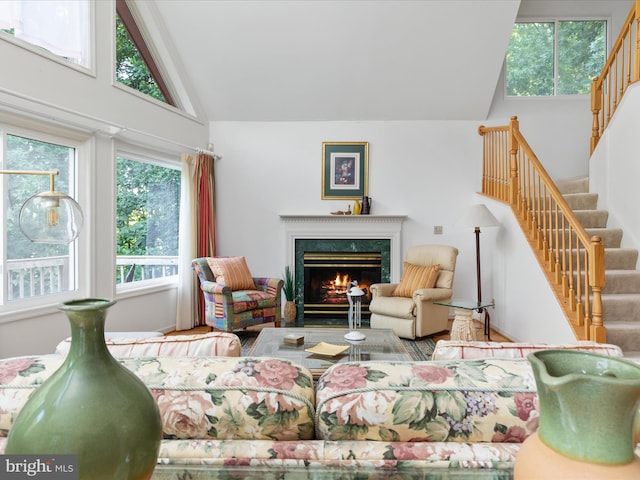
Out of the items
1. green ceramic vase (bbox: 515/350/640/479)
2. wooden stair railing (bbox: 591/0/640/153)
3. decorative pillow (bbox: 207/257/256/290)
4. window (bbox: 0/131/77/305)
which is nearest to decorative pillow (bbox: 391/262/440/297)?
decorative pillow (bbox: 207/257/256/290)

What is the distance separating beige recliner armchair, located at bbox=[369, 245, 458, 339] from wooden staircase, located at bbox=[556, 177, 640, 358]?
1.44 m

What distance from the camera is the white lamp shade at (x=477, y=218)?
4781mm

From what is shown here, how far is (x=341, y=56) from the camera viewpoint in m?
5.09

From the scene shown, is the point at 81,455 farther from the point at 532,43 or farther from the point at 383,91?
the point at 532,43

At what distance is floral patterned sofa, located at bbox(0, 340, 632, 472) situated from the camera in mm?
917

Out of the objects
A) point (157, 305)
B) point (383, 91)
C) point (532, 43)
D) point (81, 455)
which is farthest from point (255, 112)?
point (81, 455)

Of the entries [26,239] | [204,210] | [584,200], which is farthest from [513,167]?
[26,239]

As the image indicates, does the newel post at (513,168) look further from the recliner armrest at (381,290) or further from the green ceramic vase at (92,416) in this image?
the green ceramic vase at (92,416)

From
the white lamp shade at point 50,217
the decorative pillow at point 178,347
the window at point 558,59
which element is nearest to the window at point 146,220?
the white lamp shade at point 50,217

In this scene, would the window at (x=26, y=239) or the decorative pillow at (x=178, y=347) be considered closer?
the decorative pillow at (x=178, y=347)

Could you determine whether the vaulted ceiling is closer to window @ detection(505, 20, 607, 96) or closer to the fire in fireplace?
window @ detection(505, 20, 607, 96)

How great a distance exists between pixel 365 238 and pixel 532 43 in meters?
3.58

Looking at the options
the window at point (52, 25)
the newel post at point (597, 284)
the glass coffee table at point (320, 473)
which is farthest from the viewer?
the window at point (52, 25)

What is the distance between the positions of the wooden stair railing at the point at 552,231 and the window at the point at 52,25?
4.42 m
